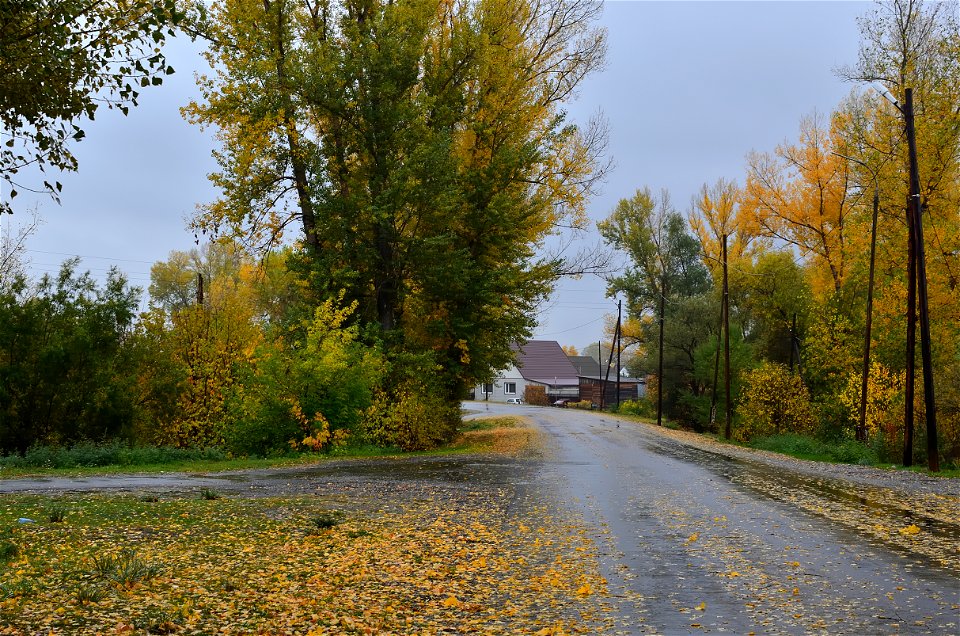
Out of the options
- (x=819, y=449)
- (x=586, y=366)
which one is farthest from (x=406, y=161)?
(x=586, y=366)

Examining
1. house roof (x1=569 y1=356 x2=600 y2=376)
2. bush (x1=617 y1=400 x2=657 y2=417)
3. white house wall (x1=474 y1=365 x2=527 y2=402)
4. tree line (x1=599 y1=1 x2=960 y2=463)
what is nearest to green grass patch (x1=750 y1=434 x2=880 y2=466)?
tree line (x1=599 y1=1 x2=960 y2=463)

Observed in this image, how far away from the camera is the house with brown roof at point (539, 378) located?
87.4m

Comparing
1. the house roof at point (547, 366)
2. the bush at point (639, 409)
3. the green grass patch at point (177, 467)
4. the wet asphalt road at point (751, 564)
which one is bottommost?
the green grass patch at point (177, 467)

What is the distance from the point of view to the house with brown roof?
3440 inches

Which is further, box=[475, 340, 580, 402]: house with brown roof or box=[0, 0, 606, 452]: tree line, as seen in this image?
box=[475, 340, 580, 402]: house with brown roof

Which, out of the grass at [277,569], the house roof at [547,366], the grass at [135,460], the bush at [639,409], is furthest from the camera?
the house roof at [547,366]

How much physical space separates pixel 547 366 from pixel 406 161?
228 feet

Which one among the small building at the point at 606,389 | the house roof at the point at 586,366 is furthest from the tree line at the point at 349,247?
the house roof at the point at 586,366

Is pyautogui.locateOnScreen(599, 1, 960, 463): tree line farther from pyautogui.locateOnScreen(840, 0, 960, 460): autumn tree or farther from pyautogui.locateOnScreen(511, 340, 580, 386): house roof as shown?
pyautogui.locateOnScreen(511, 340, 580, 386): house roof

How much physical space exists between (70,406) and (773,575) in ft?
61.1

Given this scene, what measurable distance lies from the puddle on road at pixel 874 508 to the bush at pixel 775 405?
1753 cm

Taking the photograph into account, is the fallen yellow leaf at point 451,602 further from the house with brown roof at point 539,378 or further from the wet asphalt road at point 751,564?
the house with brown roof at point 539,378

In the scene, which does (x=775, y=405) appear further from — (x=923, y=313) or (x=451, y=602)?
(x=451, y=602)

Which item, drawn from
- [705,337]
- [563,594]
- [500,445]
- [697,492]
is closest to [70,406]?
[500,445]
